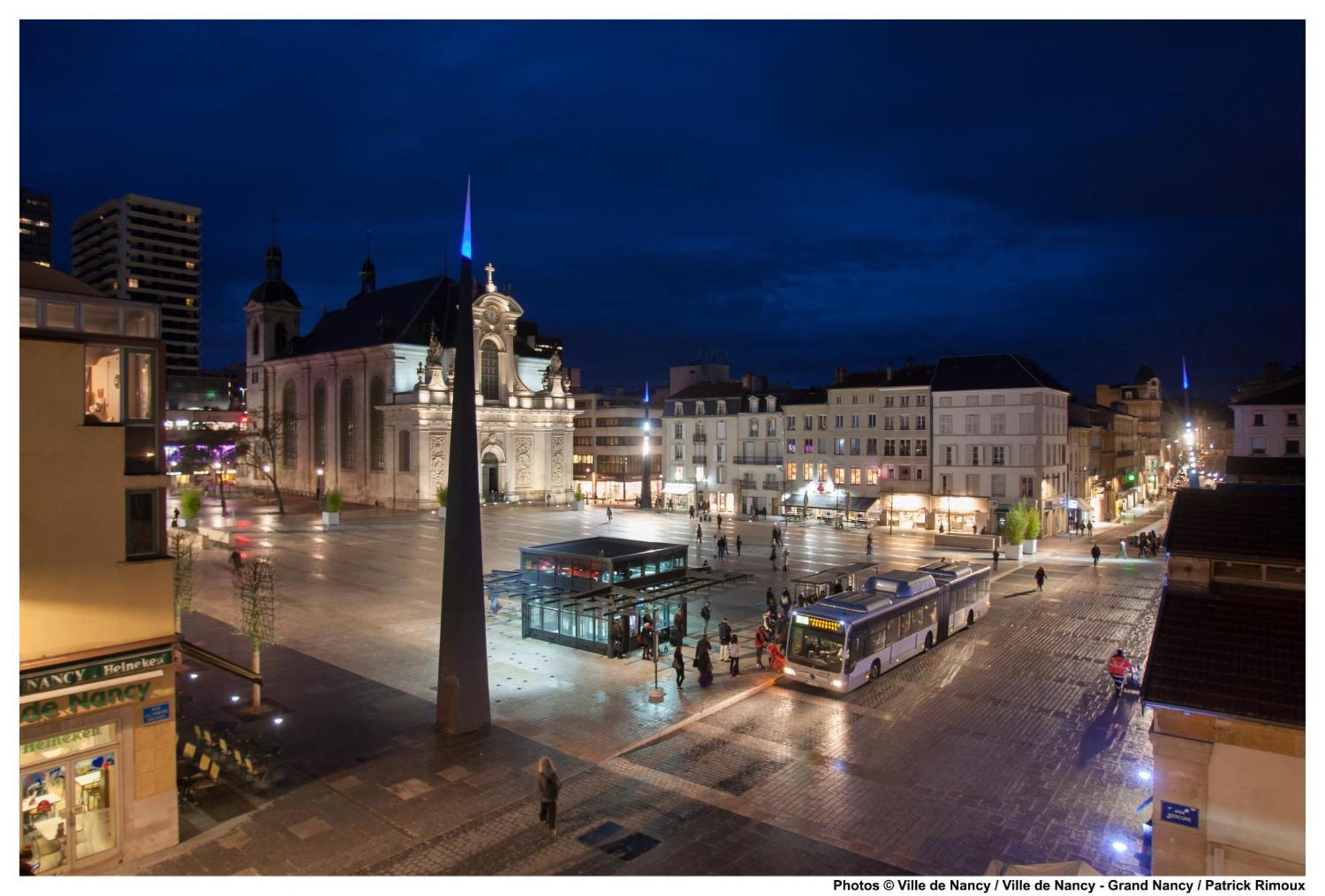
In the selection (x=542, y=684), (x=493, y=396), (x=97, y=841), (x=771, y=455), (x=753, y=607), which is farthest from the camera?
(x=493, y=396)

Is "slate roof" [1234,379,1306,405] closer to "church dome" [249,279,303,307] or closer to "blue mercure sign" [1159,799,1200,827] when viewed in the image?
"blue mercure sign" [1159,799,1200,827]

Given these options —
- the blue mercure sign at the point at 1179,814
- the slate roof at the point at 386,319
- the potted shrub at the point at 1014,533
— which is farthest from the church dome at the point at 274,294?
the blue mercure sign at the point at 1179,814

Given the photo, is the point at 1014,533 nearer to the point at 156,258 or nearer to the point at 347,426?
the point at 347,426

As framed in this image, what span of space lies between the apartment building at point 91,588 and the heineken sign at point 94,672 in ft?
0.06

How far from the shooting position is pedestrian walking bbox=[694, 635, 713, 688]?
19953 millimetres

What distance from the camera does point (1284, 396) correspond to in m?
45.5

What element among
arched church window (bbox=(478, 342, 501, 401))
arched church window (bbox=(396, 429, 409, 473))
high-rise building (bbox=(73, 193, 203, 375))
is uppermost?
high-rise building (bbox=(73, 193, 203, 375))

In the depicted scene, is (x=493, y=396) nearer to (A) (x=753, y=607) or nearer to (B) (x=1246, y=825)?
(A) (x=753, y=607)

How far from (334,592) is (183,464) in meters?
44.5

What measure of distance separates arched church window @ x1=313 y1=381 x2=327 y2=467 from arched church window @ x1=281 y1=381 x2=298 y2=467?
8.33ft

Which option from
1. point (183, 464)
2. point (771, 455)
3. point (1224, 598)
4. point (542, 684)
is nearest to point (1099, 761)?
point (1224, 598)

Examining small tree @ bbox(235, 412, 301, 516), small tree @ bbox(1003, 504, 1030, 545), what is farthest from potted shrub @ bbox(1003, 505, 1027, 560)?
small tree @ bbox(235, 412, 301, 516)

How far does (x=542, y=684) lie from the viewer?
19.8 meters

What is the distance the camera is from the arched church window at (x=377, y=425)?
69438 mm
